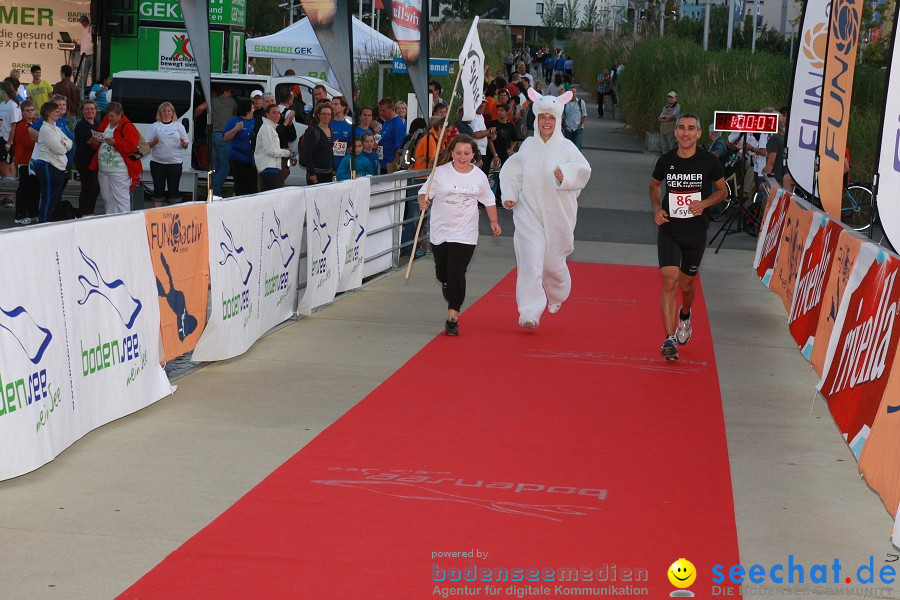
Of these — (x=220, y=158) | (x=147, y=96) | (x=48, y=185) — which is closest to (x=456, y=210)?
(x=48, y=185)

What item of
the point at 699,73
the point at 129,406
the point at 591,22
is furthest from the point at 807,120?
the point at 591,22

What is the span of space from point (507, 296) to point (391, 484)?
807 cm

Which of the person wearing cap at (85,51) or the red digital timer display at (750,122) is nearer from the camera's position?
the red digital timer display at (750,122)

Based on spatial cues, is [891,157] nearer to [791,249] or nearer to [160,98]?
[791,249]

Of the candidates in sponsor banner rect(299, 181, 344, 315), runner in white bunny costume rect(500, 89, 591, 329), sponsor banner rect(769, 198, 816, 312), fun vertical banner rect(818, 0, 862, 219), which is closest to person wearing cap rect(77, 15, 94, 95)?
sponsor banner rect(299, 181, 344, 315)

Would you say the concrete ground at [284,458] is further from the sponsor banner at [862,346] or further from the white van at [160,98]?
the white van at [160,98]

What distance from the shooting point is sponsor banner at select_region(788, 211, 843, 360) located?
36.2ft

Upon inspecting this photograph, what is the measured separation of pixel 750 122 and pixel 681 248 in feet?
34.3

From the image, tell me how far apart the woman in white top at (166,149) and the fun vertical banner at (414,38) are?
374cm

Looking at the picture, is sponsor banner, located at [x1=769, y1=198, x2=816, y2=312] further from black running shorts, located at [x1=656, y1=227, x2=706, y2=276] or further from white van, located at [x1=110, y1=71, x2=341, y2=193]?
white van, located at [x1=110, y1=71, x2=341, y2=193]

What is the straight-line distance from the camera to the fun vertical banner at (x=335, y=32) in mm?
13109

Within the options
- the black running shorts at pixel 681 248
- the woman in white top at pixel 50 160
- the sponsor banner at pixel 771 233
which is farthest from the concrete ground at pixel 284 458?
the woman in white top at pixel 50 160

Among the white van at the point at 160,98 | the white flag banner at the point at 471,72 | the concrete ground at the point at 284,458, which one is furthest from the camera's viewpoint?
the white van at the point at 160,98

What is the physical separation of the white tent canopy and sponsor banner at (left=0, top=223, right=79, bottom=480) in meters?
24.0
